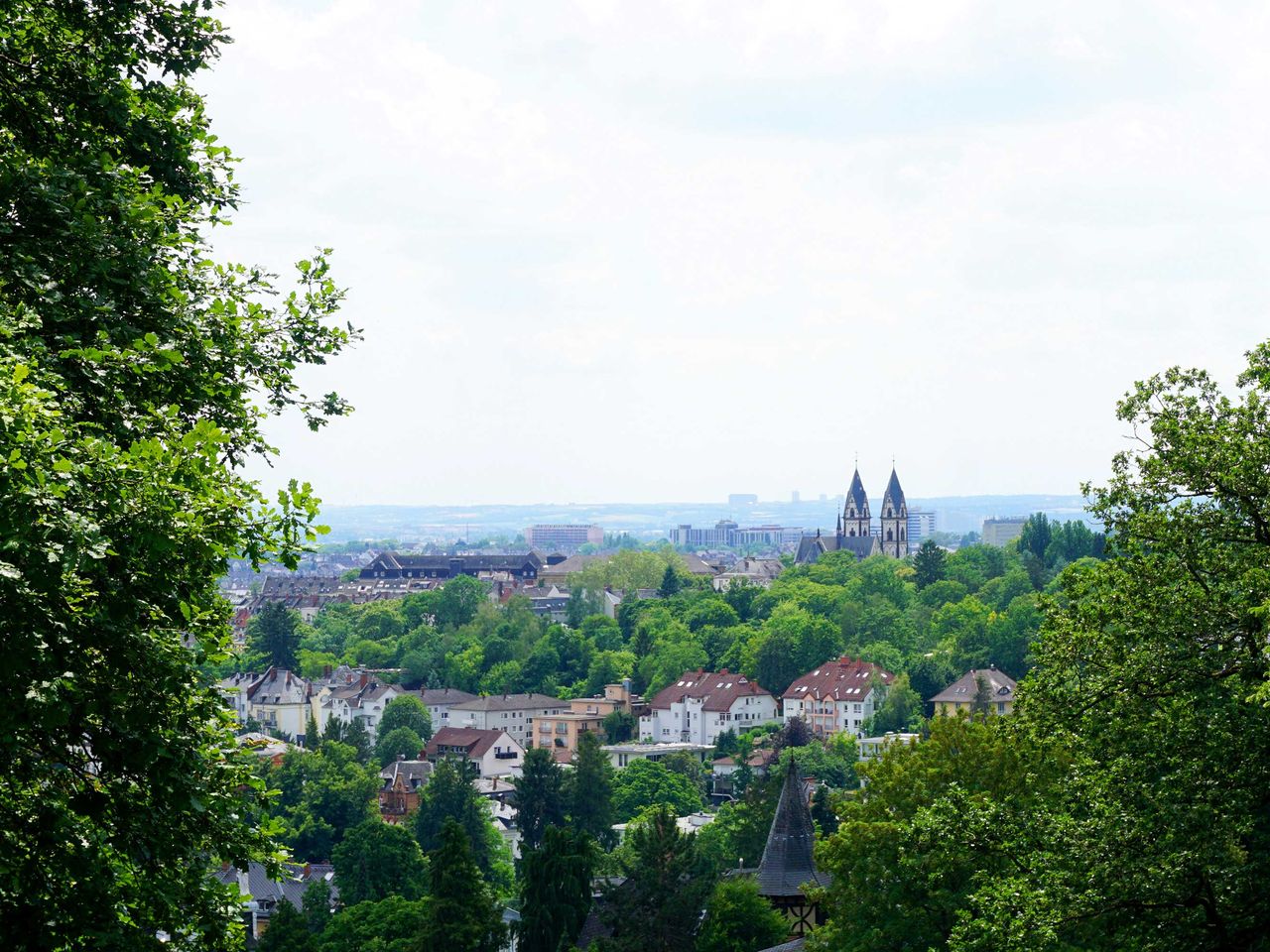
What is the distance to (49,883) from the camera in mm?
9484

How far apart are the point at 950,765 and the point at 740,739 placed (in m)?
75.3

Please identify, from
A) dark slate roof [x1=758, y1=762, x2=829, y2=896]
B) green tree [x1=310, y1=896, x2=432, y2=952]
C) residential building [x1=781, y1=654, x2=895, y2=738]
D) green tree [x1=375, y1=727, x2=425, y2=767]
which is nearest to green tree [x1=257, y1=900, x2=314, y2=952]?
green tree [x1=310, y1=896, x2=432, y2=952]

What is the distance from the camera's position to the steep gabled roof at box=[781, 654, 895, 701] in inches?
4178

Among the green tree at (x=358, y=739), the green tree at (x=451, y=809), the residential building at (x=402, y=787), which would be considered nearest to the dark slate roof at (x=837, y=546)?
the green tree at (x=358, y=739)

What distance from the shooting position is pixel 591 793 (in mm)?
76312

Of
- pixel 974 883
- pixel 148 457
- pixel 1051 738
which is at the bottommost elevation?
pixel 974 883

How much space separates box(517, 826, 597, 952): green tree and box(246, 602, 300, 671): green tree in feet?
293

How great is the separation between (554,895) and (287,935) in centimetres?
923

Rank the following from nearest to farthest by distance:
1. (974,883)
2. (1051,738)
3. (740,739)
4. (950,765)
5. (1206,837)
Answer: (1206,837)
(1051,738)
(974,883)
(950,765)
(740,739)

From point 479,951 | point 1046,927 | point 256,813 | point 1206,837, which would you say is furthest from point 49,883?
point 479,951

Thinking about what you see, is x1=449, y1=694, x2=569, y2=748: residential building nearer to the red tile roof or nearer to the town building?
the red tile roof

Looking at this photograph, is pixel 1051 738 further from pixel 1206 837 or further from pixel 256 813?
pixel 256 813

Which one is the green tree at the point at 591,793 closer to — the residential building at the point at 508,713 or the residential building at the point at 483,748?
the residential building at the point at 483,748

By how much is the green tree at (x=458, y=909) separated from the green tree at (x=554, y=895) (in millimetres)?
2360
